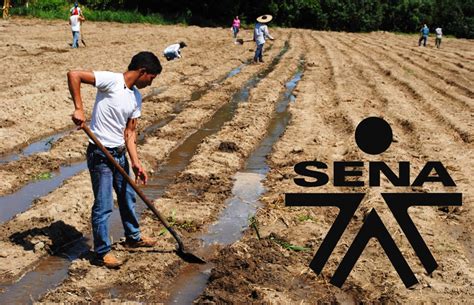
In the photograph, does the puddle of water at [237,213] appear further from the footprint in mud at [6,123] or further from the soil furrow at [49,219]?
the footprint in mud at [6,123]

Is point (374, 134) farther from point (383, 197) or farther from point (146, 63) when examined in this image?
point (146, 63)

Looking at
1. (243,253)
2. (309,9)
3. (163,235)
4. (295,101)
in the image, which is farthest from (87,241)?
(309,9)

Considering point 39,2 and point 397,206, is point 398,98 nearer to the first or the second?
A: point 397,206

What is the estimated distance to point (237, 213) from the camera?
6270mm

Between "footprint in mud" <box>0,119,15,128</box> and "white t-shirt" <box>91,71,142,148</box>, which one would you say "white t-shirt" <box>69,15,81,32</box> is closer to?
"footprint in mud" <box>0,119,15,128</box>

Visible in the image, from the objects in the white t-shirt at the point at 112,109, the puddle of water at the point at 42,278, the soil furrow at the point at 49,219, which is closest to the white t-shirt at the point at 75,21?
the soil furrow at the point at 49,219

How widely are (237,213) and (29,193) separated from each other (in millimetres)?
2522

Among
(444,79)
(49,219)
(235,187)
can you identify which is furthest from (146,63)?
(444,79)

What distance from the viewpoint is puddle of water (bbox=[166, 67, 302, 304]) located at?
4570 mm

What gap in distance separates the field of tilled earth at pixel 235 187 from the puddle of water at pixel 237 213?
2 centimetres

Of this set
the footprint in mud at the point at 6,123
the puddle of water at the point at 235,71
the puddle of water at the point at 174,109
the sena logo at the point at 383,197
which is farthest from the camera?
the puddle of water at the point at 235,71

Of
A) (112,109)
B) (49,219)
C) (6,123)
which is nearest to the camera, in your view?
(112,109)

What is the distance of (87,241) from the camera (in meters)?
5.38

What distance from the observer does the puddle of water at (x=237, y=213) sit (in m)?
4.57
